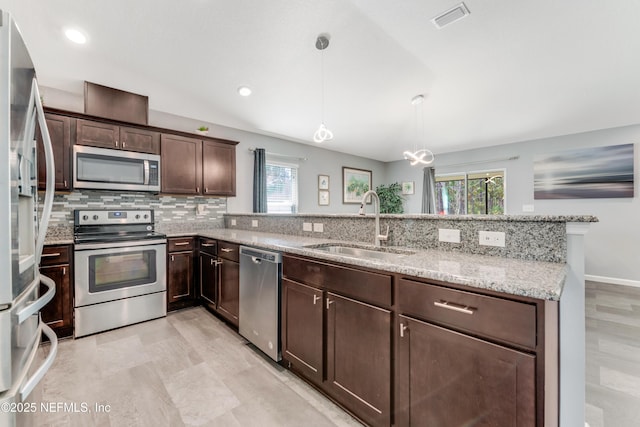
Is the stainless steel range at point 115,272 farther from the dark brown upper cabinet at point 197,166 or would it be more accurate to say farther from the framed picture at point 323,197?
the framed picture at point 323,197

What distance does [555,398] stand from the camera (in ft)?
3.49

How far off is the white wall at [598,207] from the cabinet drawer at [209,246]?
5780 millimetres

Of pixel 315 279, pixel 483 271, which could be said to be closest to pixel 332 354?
pixel 315 279

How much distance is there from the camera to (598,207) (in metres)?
4.69

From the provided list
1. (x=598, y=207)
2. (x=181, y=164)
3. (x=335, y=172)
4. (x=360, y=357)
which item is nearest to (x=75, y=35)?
(x=181, y=164)

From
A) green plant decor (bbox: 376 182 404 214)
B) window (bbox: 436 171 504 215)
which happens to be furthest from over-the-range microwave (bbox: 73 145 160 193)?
window (bbox: 436 171 504 215)

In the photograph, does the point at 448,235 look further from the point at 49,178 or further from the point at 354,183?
the point at 354,183

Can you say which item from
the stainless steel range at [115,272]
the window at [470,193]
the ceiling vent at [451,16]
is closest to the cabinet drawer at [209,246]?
the stainless steel range at [115,272]

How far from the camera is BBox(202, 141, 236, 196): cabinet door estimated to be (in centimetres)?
377

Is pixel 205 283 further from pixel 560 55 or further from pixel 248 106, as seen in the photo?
pixel 560 55

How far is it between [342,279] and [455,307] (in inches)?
26.0

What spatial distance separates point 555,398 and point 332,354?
1.09 metres

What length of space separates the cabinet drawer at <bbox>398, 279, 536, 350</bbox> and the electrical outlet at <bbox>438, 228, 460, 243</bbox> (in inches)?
26.9

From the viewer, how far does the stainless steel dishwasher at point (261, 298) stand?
2131 millimetres
